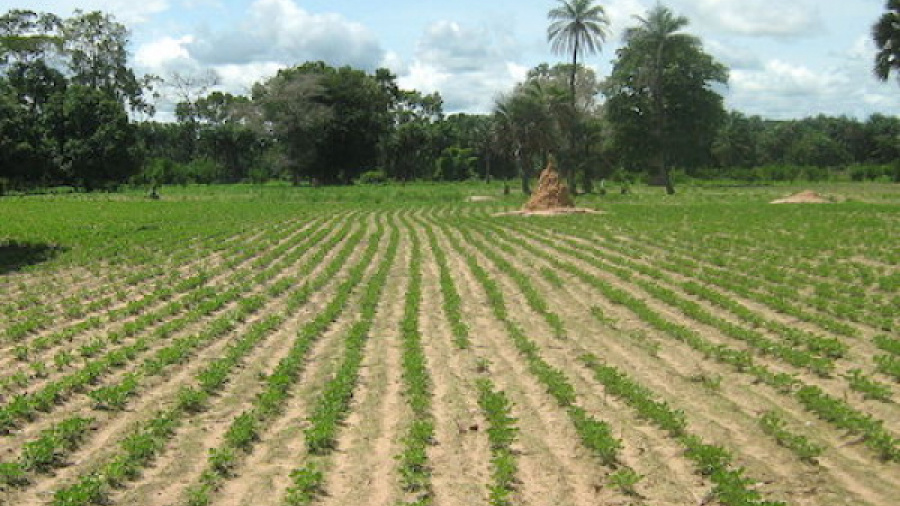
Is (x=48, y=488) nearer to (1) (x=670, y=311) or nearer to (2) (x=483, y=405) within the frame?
(2) (x=483, y=405)

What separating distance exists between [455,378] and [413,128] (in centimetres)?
7450

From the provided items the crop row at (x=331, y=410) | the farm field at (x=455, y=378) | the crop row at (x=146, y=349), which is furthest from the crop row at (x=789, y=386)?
the crop row at (x=146, y=349)

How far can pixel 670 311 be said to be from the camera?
12.3 metres

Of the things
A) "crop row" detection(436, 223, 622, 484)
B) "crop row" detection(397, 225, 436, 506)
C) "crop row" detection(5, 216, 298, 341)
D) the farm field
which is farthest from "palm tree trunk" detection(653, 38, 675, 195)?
"crop row" detection(397, 225, 436, 506)

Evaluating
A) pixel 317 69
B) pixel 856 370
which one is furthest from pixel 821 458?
pixel 317 69

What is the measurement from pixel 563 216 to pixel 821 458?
1005 inches

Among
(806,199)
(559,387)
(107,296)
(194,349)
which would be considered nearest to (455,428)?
(559,387)

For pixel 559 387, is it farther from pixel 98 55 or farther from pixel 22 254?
pixel 98 55

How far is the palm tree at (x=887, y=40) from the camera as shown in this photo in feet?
131

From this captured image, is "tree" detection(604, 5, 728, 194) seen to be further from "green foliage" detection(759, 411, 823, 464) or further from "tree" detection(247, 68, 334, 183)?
"green foliage" detection(759, 411, 823, 464)

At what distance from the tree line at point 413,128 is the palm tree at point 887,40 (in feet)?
0.32

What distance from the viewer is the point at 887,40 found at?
131 feet

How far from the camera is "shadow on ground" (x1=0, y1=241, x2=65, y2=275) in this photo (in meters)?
17.9

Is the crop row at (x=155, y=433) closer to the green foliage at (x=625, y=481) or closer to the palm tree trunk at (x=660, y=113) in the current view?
the green foliage at (x=625, y=481)
